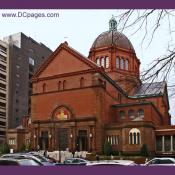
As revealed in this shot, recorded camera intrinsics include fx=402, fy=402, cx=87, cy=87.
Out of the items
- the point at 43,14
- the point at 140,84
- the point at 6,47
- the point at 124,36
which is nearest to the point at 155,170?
the point at 140,84

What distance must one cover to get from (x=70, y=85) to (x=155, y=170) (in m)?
19.2

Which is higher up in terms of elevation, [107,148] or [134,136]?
[134,136]

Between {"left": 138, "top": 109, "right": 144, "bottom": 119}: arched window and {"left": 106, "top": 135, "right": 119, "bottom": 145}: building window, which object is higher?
{"left": 138, "top": 109, "right": 144, "bottom": 119}: arched window

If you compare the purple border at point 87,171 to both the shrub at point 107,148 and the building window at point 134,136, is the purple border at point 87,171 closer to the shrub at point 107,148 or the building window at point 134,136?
the shrub at point 107,148

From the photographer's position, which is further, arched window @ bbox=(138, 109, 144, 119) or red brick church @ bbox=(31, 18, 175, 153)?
arched window @ bbox=(138, 109, 144, 119)

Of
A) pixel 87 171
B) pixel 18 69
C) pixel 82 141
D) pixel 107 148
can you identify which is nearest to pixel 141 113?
pixel 82 141

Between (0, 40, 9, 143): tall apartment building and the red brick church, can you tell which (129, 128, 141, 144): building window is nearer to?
the red brick church

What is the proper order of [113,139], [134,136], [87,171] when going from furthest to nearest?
→ [113,139] < [134,136] < [87,171]

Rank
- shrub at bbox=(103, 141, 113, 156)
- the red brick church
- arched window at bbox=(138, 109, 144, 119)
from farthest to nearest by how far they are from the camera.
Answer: arched window at bbox=(138, 109, 144, 119) < the red brick church < shrub at bbox=(103, 141, 113, 156)

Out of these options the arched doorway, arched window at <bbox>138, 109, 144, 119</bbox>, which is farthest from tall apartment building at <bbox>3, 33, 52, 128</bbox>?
arched window at <bbox>138, 109, 144, 119</bbox>

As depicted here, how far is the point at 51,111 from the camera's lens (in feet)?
86.3

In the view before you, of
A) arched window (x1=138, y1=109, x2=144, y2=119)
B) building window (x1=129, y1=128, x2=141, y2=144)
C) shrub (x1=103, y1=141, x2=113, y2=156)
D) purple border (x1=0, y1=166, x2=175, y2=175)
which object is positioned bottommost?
shrub (x1=103, y1=141, x2=113, y2=156)

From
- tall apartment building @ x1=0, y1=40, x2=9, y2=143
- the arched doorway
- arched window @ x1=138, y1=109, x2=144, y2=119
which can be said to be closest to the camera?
tall apartment building @ x1=0, y1=40, x2=9, y2=143

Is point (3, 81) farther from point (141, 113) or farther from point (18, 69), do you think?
point (141, 113)
